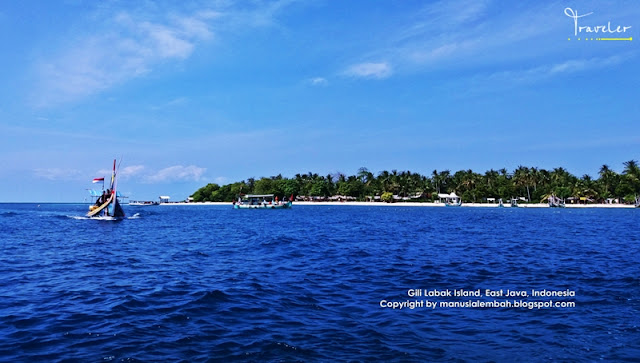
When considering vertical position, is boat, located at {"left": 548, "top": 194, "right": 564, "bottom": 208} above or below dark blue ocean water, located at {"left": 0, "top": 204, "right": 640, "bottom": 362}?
above

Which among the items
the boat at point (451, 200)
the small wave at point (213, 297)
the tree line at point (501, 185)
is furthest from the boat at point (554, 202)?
the small wave at point (213, 297)

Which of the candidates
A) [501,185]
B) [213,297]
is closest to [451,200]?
[501,185]

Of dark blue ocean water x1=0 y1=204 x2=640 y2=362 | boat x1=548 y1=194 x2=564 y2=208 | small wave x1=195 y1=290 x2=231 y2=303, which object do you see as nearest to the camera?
dark blue ocean water x1=0 y1=204 x2=640 y2=362

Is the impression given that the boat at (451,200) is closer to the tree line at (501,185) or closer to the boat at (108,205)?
the tree line at (501,185)

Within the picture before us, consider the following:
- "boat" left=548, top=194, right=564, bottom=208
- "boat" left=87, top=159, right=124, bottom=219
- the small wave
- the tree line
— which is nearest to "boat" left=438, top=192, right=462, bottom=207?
the tree line

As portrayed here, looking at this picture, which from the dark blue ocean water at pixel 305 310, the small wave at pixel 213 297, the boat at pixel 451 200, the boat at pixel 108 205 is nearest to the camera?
the dark blue ocean water at pixel 305 310

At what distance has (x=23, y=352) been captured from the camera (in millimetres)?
9406

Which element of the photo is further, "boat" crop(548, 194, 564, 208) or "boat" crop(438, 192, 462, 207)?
"boat" crop(438, 192, 462, 207)

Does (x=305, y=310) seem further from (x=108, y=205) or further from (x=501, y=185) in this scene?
(x=501, y=185)

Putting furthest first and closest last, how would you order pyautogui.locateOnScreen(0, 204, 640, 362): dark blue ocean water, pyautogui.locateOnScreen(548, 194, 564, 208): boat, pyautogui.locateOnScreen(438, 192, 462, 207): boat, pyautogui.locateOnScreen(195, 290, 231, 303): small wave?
pyautogui.locateOnScreen(438, 192, 462, 207): boat < pyautogui.locateOnScreen(548, 194, 564, 208): boat < pyautogui.locateOnScreen(195, 290, 231, 303): small wave < pyautogui.locateOnScreen(0, 204, 640, 362): dark blue ocean water

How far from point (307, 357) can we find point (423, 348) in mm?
2653

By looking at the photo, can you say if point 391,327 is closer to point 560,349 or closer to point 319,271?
point 560,349

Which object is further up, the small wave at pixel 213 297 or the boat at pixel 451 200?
the boat at pixel 451 200

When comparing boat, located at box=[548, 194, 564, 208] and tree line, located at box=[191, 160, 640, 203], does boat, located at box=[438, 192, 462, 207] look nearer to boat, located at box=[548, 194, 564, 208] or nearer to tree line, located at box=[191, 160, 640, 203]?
tree line, located at box=[191, 160, 640, 203]
